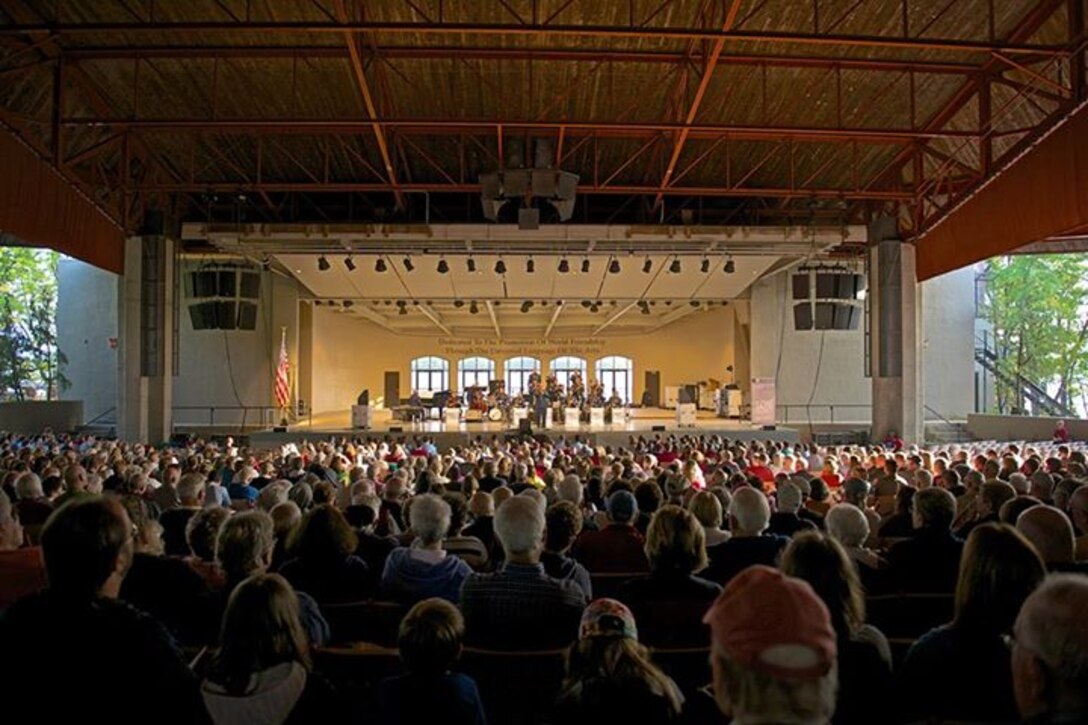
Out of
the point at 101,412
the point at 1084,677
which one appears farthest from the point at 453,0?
the point at 101,412

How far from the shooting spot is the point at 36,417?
22797 mm

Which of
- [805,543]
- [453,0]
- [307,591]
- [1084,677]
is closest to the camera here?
[1084,677]

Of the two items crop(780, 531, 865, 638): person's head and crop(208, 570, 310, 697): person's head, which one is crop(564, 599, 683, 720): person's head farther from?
crop(208, 570, 310, 697): person's head

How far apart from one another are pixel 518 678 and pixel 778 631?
1.71m

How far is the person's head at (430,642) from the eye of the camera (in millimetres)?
2172

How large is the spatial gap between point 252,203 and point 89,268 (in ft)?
32.0

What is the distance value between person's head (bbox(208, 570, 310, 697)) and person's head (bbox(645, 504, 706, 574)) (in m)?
1.52

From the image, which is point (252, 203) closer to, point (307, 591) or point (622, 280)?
point (622, 280)

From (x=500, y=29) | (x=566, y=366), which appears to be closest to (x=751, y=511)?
(x=500, y=29)

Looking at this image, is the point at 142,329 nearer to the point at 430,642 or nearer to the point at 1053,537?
the point at 430,642

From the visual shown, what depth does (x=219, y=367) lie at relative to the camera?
74.9 ft

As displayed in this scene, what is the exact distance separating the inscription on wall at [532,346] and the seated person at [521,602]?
32.4 metres

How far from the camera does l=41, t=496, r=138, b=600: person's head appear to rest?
177cm

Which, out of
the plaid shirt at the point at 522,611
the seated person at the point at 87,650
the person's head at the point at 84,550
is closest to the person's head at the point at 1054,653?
the seated person at the point at 87,650
